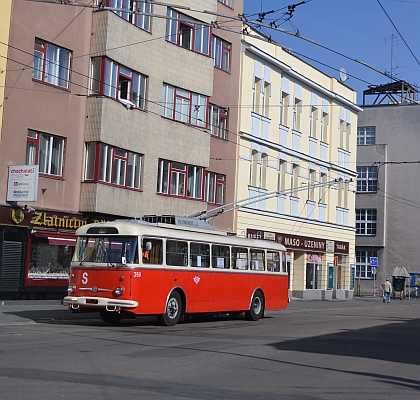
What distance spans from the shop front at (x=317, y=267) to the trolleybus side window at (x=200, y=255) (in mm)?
18425

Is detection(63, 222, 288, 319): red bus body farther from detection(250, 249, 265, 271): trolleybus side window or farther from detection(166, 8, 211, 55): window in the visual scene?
detection(166, 8, 211, 55): window

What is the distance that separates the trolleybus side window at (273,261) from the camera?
2625cm

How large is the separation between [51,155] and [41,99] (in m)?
2.10

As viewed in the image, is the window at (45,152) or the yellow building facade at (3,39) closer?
the yellow building facade at (3,39)

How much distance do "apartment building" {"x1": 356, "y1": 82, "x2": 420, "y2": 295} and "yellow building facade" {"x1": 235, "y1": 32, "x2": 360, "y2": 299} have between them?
50.5 ft

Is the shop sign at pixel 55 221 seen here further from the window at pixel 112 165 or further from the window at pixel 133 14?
the window at pixel 133 14

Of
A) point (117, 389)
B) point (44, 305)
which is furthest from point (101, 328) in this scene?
point (117, 389)

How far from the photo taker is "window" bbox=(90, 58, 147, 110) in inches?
1166

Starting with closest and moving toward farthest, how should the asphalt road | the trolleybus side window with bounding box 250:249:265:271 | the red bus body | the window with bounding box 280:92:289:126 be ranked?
the asphalt road
the red bus body
the trolleybus side window with bounding box 250:249:265:271
the window with bounding box 280:92:289:126

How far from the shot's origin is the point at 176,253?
21.0 meters

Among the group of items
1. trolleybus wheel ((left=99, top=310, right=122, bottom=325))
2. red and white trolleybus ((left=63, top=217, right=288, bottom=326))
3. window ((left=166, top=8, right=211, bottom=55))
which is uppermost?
window ((left=166, top=8, right=211, bottom=55))

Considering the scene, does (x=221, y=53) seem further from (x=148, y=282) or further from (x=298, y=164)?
(x=148, y=282)

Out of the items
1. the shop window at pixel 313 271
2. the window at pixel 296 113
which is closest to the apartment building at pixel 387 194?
the shop window at pixel 313 271

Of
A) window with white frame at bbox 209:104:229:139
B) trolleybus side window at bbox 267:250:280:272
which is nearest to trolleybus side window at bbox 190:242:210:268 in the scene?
trolleybus side window at bbox 267:250:280:272
